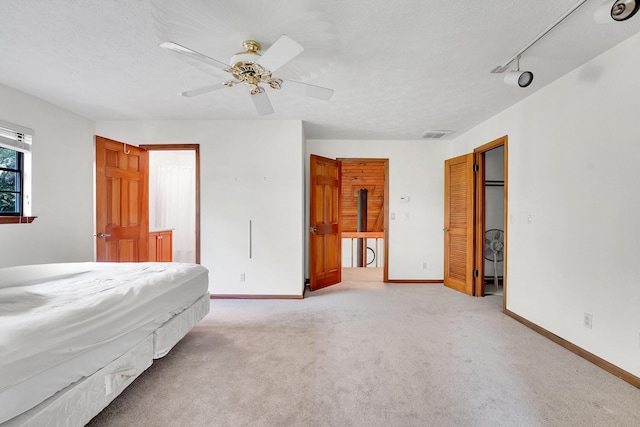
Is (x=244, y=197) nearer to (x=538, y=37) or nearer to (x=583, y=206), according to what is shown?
(x=538, y=37)

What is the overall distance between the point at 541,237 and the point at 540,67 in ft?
5.18

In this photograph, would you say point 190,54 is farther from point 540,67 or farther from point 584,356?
point 584,356

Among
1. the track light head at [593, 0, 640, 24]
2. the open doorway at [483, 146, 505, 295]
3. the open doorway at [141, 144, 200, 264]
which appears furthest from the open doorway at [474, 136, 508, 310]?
the open doorway at [141, 144, 200, 264]

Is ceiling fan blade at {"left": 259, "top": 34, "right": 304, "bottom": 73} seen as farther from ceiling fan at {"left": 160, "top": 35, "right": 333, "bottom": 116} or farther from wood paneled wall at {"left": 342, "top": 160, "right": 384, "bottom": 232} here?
wood paneled wall at {"left": 342, "top": 160, "right": 384, "bottom": 232}

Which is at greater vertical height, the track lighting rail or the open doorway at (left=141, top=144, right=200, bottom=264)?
the track lighting rail

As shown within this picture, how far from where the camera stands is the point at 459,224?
4387mm

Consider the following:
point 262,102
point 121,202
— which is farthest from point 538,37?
point 121,202

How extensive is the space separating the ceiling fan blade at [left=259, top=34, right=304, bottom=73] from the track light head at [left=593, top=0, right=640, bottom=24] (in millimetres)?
1657

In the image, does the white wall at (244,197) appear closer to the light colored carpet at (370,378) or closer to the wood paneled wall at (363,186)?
the light colored carpet at (370,378)

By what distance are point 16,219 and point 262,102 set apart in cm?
272

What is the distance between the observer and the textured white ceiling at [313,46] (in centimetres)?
171

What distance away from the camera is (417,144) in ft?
15.9

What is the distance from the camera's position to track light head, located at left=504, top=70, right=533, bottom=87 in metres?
2.08

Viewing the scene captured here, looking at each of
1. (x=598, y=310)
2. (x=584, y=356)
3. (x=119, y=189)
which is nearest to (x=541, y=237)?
(x=598, y=310)
